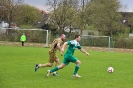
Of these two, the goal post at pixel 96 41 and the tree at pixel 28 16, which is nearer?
the goal post at pixel 96 41

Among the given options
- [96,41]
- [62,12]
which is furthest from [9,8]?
[96,41]

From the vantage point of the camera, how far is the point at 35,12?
3519 inches

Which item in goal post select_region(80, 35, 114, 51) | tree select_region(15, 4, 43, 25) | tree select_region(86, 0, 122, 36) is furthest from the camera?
tree select_region(15, 4, 43, 25)

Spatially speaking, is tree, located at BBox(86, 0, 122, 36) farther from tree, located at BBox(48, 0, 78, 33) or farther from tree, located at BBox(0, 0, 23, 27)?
tree, located at BBox(0, 0, 23, 27)

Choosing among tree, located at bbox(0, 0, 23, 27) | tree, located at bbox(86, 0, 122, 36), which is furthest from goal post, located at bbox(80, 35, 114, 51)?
tree, located at bbox(0, 0, 23, 27)

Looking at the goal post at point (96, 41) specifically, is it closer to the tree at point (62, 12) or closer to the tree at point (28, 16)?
the tree at point (62, 12)

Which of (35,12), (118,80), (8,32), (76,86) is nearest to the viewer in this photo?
(76,86)

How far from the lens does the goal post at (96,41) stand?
44438 mm

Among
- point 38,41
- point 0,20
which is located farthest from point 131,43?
point 0,20

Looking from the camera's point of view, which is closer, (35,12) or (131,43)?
(131,43)

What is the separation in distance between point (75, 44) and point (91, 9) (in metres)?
52.5

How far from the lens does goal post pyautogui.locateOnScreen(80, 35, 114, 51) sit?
44.4 meters

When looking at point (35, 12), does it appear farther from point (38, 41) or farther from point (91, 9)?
point (38, 41)

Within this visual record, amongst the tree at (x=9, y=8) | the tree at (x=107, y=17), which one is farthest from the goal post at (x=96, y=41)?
the tree at (x=9, y=8)
